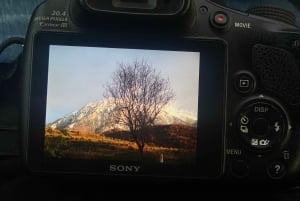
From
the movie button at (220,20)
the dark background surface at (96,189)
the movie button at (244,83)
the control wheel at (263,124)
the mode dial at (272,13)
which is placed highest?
the mode dial at (272,13)

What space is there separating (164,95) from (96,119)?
1.9 inches

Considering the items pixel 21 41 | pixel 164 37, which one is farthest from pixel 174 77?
pixel 21 41

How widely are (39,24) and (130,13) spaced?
0.21 feet

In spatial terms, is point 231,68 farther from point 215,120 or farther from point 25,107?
point 25,107

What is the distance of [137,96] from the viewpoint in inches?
16.9

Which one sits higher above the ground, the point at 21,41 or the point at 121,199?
the point at 21,41

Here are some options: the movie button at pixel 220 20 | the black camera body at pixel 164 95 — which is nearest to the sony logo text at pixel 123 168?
the black camera body at pixel 164 95

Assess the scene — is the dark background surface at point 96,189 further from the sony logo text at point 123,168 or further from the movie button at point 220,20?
the movie button at point 220,20

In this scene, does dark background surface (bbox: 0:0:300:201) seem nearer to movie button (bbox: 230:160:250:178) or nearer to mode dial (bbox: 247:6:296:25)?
movie button (bbox: 230:160:250:178)

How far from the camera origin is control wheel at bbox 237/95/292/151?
43 cm

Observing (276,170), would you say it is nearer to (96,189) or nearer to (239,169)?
(239,169)

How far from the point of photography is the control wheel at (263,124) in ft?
1.41

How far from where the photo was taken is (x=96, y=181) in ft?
1.42

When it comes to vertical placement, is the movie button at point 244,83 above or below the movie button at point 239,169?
above
